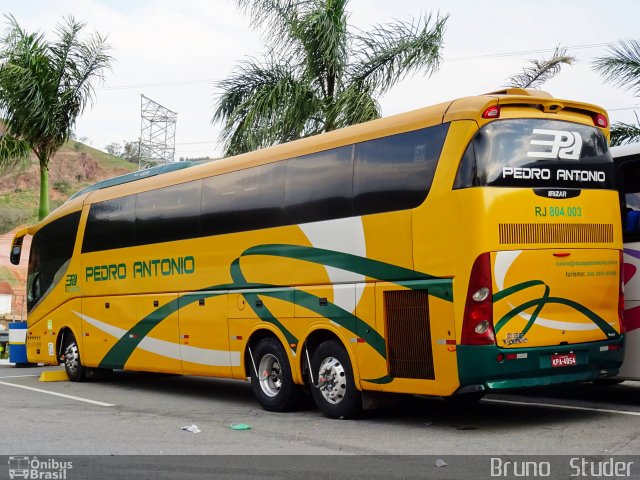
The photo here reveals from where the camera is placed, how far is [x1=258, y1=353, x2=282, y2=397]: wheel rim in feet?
40.0

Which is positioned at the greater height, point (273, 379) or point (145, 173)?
point (145, 173)

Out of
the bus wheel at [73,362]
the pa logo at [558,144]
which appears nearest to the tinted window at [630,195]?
the pa logo at [558,144]

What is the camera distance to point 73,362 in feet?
57.7

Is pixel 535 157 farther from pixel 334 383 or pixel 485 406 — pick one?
pixel 485 406

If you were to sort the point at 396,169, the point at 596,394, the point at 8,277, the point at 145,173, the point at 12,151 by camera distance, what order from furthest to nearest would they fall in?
the point at 8,277 < the point at 12,151 < the point at 145,173 < the point at 596,394 < the point at 396,169

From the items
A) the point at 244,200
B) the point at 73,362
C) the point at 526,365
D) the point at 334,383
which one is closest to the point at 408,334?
the point at 526,365

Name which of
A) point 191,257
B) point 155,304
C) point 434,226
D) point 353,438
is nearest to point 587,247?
point 434,226

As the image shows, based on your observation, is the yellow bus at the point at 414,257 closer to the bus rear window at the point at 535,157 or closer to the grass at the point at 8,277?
the bus rear window at the point at 535,157

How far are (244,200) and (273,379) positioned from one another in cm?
248

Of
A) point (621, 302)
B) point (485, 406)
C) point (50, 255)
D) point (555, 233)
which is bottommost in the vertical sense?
point (485, 406)

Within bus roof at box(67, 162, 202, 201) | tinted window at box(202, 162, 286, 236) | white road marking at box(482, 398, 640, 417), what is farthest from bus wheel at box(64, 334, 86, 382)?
white road marking at box(482, 398, 640, 417)

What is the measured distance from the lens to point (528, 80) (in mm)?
22047
